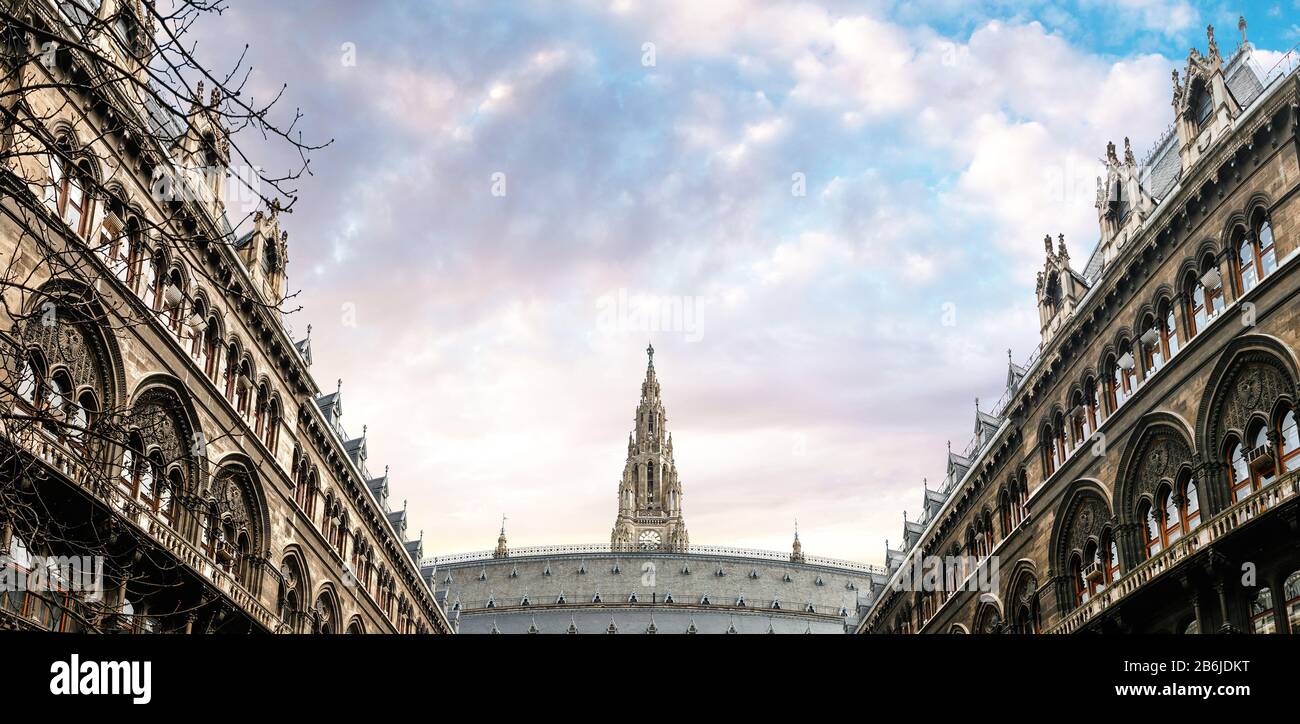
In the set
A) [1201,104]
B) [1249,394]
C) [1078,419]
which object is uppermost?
[1201,104]

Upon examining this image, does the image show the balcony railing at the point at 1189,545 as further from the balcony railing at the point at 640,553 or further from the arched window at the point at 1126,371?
the balcony railing at the point at 640,553

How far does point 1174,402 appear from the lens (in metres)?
35.7

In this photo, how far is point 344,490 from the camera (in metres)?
53.8

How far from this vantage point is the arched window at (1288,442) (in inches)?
1184

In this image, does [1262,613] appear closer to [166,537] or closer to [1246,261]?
[1246,261]

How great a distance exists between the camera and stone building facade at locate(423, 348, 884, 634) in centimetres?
13000

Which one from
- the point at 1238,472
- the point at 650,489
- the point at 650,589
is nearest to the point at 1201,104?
the point at 1238,472

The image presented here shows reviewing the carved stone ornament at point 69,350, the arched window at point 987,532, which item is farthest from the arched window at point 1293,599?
the carved stone ornament at point 69,350

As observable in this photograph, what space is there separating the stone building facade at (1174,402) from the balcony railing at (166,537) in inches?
1033

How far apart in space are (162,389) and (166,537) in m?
4.14

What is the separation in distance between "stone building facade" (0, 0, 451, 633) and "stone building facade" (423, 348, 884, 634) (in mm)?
75515

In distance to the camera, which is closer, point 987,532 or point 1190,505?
point 1190,505
